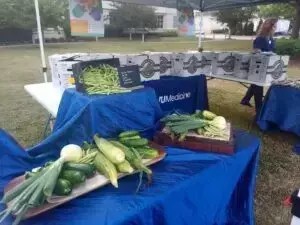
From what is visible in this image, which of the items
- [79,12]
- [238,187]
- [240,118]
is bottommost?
[240,118]

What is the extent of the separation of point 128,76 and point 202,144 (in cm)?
74

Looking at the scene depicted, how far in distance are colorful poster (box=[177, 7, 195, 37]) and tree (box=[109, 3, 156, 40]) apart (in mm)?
19903

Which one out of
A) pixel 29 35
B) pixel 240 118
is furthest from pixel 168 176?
pixel 29 35

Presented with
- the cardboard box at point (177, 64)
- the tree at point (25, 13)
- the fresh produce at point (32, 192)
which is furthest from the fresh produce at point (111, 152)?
the tree at point (25, 13)

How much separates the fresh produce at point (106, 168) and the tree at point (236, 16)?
70.9ft

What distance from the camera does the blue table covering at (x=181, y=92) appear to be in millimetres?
3605

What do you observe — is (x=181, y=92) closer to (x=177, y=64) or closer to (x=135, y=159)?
(x=177, y=64)

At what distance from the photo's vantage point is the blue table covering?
3605mm

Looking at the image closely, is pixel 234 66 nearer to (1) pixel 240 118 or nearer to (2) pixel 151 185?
(1) pixel 240 118

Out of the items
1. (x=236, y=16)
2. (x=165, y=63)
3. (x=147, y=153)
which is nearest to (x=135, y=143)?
(x=147, y=153)

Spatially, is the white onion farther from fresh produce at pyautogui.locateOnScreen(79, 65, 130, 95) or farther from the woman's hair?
the woman's hair

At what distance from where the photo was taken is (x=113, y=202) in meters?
1.11

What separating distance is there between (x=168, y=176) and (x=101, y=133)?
529mm

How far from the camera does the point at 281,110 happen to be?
12.0 ft
